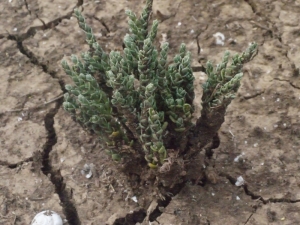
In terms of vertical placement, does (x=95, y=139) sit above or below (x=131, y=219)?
above

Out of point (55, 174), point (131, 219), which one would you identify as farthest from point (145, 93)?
point (55, 174)

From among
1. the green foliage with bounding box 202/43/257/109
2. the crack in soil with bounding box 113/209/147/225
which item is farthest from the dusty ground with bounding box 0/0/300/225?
the green foliage with bounding box 202/43/257/109

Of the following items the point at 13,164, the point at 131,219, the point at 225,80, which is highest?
the point at 225,80

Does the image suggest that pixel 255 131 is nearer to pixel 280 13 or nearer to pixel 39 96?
pixel 280 13

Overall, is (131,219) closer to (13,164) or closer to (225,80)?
(13,164)

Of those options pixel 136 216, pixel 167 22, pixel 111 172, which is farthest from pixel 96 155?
pixel 167 22

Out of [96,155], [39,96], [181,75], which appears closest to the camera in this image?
[181,75]

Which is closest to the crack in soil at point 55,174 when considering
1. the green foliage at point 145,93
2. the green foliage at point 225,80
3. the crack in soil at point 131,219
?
the crack in soil at point 131,219

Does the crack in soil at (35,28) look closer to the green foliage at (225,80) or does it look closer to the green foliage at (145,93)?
the green foliage at (145,93)
